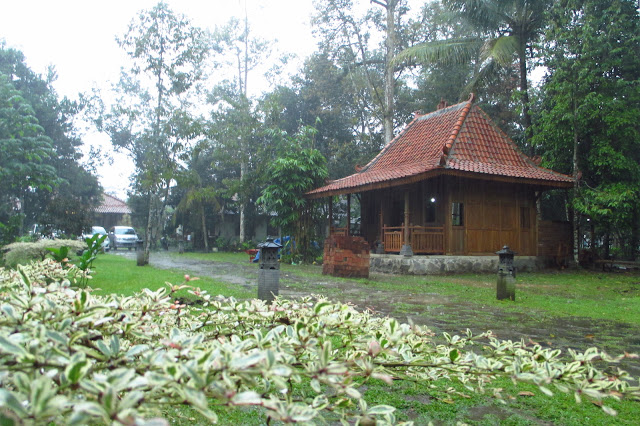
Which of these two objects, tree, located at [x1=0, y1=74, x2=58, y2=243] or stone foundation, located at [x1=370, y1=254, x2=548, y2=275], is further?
tree, located at [x1=0, y1=74, x2=58, y2=243]

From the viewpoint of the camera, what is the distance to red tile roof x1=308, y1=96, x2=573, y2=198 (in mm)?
12906

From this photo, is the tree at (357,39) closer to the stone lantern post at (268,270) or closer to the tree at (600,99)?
the tree at (600,99)

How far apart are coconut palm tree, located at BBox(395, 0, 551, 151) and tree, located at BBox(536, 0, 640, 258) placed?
6.10ft

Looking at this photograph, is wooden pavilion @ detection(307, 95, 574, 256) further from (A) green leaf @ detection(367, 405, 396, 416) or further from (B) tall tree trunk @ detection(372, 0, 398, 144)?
(A) green leaf @ detection(367, 405, 396, 416)

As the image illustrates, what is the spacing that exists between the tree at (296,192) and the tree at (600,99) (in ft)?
27.7

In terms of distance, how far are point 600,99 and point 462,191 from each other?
511 centimetres

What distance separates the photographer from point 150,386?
122cm

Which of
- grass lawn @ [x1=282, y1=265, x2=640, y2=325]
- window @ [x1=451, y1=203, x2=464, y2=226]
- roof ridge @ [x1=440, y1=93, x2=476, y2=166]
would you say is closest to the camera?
grass lawn @ [x1=282, y1=265, x2=640, y2=325]

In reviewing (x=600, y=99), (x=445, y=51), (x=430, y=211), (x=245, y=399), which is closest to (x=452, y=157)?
(x=430, y=211)

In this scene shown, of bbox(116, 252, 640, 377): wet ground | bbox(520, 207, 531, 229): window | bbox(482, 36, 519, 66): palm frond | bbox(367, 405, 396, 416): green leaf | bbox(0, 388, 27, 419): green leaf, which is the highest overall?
bbox(482, 36, 519, 66): palm frond

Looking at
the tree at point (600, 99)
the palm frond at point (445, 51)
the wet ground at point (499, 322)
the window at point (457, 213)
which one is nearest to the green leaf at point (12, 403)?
the wet ground at point (499, 322)

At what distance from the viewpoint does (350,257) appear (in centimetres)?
1166

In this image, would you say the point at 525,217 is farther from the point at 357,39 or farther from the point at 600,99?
the point at 357,39

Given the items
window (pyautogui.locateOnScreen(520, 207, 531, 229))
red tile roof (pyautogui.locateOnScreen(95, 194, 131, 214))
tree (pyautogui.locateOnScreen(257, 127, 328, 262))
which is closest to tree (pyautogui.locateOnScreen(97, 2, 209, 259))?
tree (pyautogui.locateOnScreen(257, 127, 328, 262))
